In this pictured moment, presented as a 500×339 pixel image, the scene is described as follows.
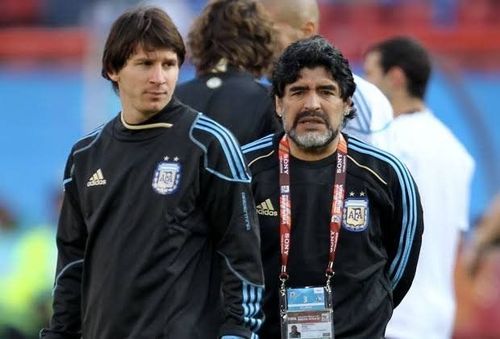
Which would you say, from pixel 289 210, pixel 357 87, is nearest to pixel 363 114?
pixel 357 87

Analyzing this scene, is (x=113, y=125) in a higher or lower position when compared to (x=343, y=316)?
higher

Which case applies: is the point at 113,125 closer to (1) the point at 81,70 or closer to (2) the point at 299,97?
(2) the point at 299,97

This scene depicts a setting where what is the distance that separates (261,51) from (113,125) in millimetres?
1282

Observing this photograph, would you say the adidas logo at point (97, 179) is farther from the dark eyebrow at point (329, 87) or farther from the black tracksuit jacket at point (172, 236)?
the dark eyebrow at point (329, 87)

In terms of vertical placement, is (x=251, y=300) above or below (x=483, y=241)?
below

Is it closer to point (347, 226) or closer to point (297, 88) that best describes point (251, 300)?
point (347, 226)

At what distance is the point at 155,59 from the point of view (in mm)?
4832

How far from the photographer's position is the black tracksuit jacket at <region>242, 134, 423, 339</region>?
496 cm

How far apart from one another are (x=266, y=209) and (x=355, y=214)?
30cm

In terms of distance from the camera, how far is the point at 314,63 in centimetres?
506

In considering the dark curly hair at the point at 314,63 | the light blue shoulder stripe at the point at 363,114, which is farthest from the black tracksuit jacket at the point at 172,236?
the light blue shoulder stripe at the point at 363,114

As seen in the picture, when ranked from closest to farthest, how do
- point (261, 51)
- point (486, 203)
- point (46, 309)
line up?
point (261, 51)
point (46, 309)
point (486, 203)

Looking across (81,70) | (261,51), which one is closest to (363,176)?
(261,51)

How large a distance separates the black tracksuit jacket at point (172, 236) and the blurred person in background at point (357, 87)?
110 cm
